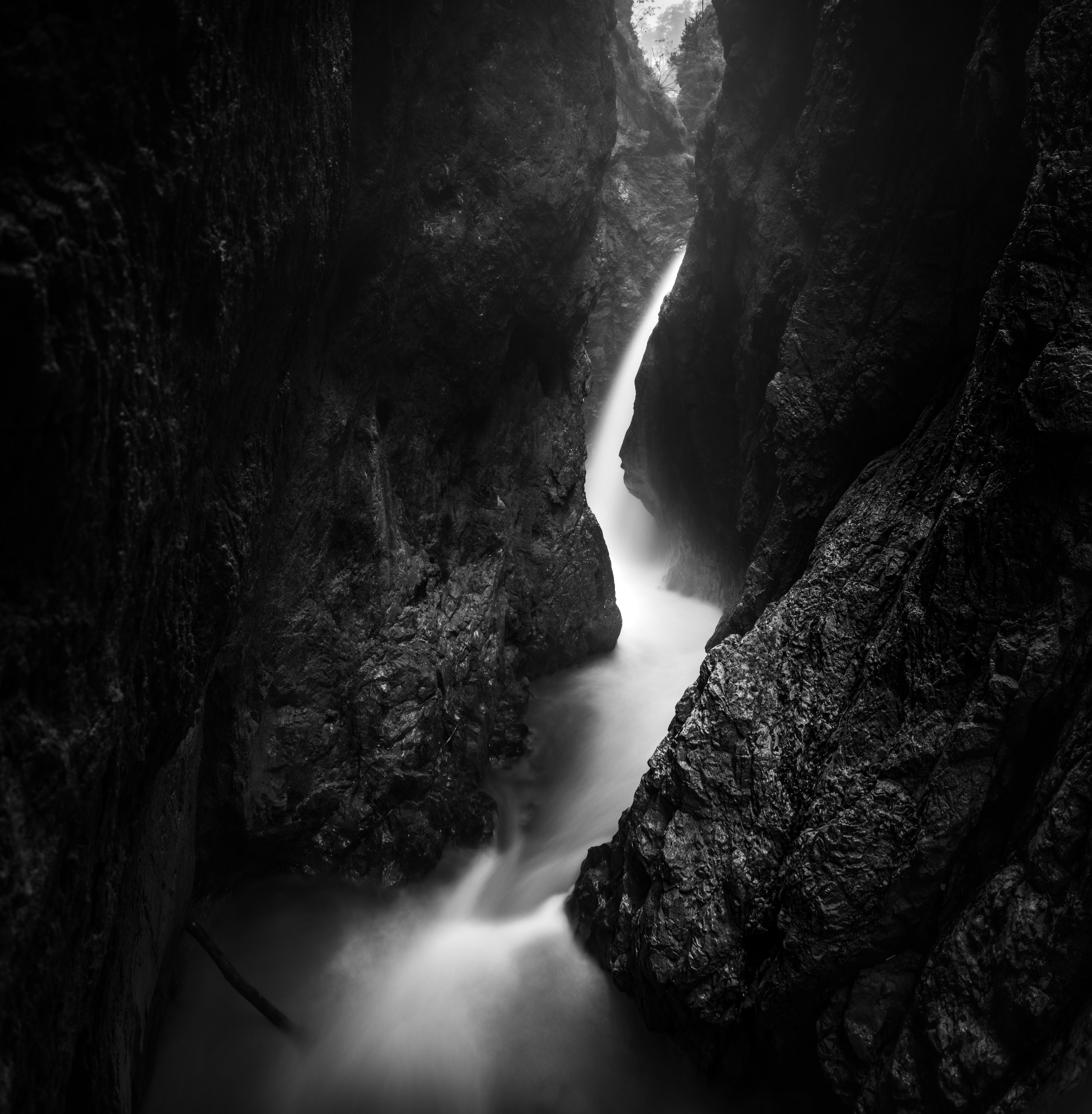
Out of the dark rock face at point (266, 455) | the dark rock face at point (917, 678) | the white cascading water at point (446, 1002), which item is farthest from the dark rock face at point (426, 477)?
the dark rock face at point (917, 678)

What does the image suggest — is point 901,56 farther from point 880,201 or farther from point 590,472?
point 590,472

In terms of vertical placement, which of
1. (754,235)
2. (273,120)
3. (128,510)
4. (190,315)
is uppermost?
(754,235)

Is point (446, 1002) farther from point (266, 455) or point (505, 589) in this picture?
point (505, 589)

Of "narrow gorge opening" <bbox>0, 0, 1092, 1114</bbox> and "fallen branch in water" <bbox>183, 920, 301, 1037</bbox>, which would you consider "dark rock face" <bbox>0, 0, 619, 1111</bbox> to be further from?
"fallen branch in water" <bbox>183, 920, 301, 1037</bbox>

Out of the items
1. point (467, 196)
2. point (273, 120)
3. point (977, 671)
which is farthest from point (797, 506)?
point (273, 120)

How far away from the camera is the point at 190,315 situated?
345 cm

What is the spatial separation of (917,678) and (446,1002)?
4082 millimetres

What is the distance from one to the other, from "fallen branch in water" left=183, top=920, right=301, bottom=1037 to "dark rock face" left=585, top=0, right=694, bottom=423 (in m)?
14.3

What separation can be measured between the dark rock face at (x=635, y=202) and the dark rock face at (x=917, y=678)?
1083cm

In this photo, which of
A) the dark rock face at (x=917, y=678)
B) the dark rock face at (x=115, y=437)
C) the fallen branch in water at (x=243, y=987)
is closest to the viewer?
the dark rock face at (x=115, y=437)

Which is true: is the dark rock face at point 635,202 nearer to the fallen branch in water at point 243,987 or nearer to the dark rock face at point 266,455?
the dark rock face at point 266,455

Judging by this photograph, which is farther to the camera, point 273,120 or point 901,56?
point 901,56

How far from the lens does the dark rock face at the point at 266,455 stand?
252cm

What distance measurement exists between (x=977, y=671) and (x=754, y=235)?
7244 mm
